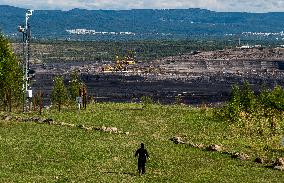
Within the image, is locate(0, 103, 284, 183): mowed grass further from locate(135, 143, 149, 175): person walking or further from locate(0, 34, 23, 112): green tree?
locate(0, 34, 23, 112): green tree

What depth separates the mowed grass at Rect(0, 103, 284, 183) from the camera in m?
42.8

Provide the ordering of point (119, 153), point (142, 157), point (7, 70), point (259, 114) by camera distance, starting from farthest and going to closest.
Result: 1. point (7, 70)
2. point (259, 114)
3. point (119, 153)
4. point (142, 157)

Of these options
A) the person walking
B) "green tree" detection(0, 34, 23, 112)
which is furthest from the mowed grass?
"green tree" detection(0, 34, 23, 112)

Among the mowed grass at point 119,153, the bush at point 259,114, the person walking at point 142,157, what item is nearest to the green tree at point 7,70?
the mowed grass at point 119,153

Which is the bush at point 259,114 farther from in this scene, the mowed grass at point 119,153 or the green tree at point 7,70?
the green tree at point 7,70

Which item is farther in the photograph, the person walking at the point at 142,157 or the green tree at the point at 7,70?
the green tree at the point at 7,70

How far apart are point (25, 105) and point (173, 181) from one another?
46.6 m

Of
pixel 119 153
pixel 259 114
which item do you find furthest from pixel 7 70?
pixel 119 153

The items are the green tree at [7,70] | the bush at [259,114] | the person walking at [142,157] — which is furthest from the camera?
the green tree at [7,70]

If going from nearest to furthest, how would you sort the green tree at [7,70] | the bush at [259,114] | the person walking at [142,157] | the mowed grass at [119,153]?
the person walking at [142,157]
the mowed grass at [119,153]
the bush at [259,114]
the green tree at [7,70]

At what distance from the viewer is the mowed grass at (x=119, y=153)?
4275 centimetres

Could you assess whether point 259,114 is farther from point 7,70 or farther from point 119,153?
point 7,70

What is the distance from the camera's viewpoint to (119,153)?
5125 centimetres

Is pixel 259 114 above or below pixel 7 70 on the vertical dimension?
below
